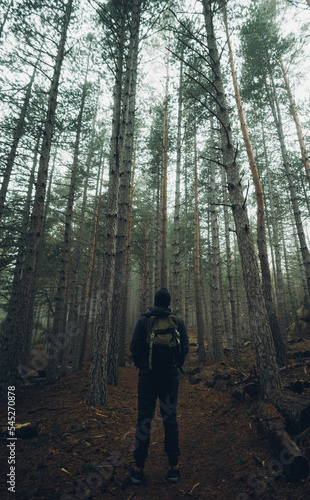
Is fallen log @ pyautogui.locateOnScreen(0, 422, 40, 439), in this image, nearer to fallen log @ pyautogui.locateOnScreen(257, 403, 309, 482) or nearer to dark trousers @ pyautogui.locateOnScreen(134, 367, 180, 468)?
dark trousers @ pyautogui.locateOnScreen(134, 367, 180, 468)

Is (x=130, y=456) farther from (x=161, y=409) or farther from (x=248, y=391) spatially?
(x=248, y=391)

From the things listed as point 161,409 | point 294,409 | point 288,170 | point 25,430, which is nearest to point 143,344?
point 161,409

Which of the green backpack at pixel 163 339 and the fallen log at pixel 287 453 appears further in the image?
the green backpack at pixel 163 339

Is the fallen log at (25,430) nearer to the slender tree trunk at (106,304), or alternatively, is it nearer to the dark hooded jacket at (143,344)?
the slender tree trunk at (106,304)

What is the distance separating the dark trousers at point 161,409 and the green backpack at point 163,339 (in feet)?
0.64

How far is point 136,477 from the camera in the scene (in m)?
2.71

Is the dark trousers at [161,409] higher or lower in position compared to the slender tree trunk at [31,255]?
lower

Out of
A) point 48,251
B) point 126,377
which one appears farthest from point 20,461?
point 48,251

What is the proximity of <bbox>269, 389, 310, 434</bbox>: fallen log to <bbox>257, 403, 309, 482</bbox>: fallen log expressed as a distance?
180mm

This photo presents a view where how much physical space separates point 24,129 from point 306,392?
14.6 m

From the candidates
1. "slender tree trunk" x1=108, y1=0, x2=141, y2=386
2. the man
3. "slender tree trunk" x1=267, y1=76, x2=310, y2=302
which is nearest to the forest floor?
the man

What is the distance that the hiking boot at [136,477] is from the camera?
269cm

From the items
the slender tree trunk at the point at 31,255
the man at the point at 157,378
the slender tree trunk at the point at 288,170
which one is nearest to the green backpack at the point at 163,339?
the man at the point at 157,378

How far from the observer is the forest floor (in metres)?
2.50
